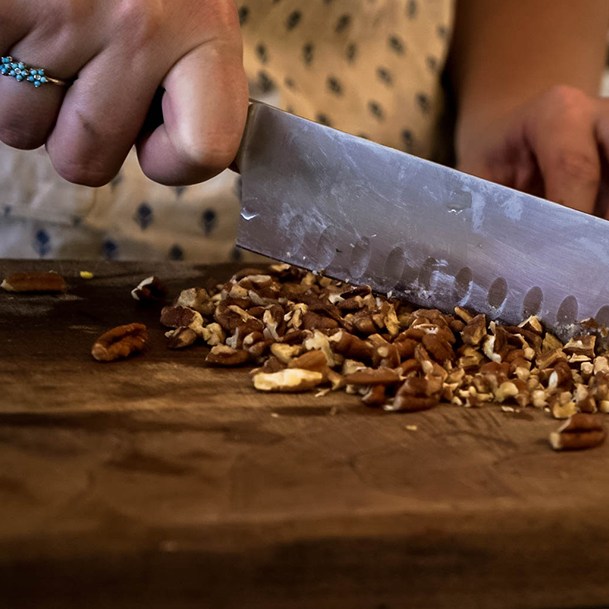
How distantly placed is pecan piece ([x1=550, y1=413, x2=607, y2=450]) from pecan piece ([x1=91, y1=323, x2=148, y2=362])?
45 centimetres

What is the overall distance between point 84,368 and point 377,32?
0.99m

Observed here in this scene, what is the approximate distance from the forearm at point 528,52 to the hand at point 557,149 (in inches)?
5.2

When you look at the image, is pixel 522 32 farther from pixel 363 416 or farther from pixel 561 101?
pixel 363 416

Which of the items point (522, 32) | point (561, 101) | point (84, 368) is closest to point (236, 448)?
point (84, 368)

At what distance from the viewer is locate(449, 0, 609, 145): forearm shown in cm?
167

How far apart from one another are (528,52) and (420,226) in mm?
810

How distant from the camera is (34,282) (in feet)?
3.71

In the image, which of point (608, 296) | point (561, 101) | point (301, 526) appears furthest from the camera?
point (561, 101)

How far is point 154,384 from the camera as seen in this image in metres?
0.87

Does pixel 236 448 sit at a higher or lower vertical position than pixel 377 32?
lower

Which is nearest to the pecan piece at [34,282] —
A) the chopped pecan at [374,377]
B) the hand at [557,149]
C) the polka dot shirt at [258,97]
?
Answer: the polka dot shirt at [258,97]

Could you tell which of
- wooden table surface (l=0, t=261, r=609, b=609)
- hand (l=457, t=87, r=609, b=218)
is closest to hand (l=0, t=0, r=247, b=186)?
wooden table surface (l=0, t=261, r=609, b=609)

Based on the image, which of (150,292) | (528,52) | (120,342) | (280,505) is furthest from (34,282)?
(528,52)

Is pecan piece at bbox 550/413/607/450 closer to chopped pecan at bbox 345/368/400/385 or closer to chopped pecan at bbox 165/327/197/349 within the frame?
chopped pecan at bbox 345/368/400/385
